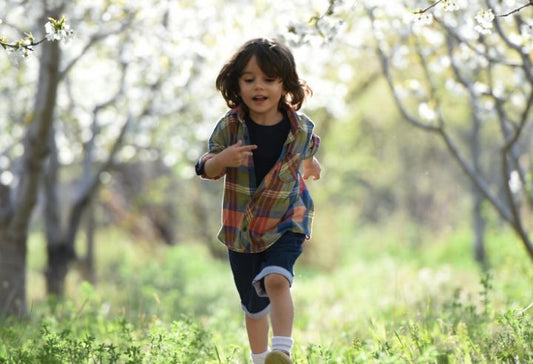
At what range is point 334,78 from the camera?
1508cm

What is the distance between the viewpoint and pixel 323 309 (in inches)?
324

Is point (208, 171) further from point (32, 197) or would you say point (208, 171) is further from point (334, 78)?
point (334, 78)

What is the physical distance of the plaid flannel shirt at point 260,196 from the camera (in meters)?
3.39

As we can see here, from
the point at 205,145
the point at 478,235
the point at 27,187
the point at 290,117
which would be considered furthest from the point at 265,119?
the point at 205,145

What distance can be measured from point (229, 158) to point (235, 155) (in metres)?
0.03

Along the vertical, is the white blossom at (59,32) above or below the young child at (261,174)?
above

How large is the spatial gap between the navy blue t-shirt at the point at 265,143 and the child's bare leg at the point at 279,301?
460 millimetres

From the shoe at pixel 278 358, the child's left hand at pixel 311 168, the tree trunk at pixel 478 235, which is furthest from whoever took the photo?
the tree trunk at pixel 478 235

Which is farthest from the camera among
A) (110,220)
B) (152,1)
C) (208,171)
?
(110,220)

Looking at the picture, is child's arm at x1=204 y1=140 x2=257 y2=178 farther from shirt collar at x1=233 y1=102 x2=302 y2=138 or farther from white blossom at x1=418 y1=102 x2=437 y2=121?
white blossom at x1=418 y1=102 x2=437 y2=121

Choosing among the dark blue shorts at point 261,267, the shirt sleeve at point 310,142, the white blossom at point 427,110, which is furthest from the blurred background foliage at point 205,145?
the dark blue shorts at point 261,267

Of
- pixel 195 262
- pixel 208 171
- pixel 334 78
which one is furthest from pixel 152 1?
pixel 195 262

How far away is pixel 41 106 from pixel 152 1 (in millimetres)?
1500

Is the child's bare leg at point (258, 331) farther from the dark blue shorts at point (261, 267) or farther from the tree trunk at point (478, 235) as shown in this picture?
the tree trunk at point (478, 235)
